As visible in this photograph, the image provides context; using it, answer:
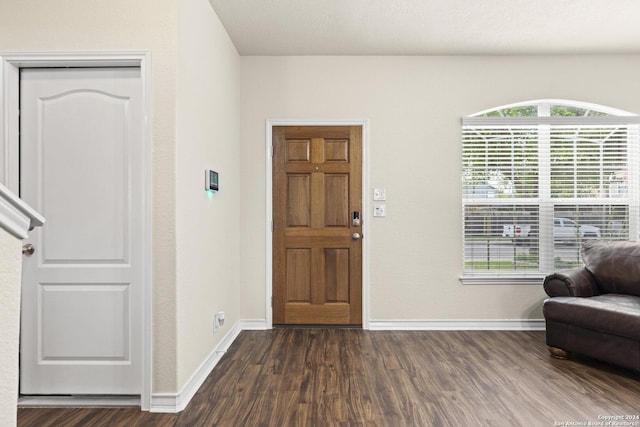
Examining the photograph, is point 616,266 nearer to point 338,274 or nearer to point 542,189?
point 542,189

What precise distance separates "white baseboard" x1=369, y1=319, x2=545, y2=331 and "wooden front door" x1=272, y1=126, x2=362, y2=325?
0.28 metres

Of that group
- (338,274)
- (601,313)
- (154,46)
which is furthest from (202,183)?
(601,313)

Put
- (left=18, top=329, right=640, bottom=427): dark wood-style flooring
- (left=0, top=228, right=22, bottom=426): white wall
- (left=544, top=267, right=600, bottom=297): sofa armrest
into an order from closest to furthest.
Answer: (left=0, top=228, right=22, bottom=426): white wall → (left=18, top=329, right=640, bottom=427): dark wood-style flooring → (left=544, top=267, right=600, bottom=297): sofa armrest

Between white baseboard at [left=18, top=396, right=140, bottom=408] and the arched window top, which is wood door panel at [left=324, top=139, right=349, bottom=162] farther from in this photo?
white baseboard at [left=18, top=396, right=140, bottom=408]

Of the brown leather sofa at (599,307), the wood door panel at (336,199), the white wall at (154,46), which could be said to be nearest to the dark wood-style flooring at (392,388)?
the brown leather sofa at (599,307)

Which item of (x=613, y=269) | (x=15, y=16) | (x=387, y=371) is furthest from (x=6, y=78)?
(x=613, y=269)

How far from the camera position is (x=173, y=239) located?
2406 millimetres

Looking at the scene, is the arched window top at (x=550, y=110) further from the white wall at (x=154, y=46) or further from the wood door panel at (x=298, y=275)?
the white wall at (x=154, y=46)

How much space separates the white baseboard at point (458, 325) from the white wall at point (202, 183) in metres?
1.49

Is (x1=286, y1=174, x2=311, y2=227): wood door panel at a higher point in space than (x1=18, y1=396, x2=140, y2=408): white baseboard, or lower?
higher

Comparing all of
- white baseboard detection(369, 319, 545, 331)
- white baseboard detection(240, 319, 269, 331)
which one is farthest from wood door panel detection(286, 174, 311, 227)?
white baseboard detection(369, 319, 545, 331)

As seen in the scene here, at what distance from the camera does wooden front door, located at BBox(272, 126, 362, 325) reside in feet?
13.6

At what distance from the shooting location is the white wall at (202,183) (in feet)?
8.22

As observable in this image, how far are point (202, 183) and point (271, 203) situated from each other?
1.30m
